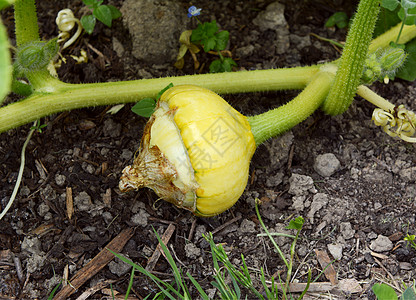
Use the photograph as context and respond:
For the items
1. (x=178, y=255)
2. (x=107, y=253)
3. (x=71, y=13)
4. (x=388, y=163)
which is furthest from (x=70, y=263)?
(x=388, y=163)

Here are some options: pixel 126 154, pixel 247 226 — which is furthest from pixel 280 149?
pixel 126 154

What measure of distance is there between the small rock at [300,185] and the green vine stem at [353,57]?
397 millimetres

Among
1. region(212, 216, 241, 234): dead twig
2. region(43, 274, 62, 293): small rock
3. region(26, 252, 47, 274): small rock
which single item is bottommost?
region(43, 274, 62, 293): small rock

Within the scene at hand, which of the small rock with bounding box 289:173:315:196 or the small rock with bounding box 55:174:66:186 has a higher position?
the small rock with bounding box 289:173:315:196

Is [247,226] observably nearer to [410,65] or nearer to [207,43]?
[207,43]

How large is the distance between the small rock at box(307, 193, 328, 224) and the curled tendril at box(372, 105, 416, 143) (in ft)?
1.48

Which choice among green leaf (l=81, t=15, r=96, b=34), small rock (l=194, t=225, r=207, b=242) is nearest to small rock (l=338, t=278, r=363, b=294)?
small rock (l=194, t=225, r=207, b=242)

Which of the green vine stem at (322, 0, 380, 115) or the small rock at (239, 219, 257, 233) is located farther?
the small rock at (239, 219, 257, 233)

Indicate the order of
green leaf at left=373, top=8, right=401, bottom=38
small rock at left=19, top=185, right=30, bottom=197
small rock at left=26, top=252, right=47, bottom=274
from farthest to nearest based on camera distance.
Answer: green leaf at left=373, top=8, right=401, bottom=38
small rock at left=19, top=185, right=30, bottom=197
small rock at left=26, top=252, right=47, bottom=274

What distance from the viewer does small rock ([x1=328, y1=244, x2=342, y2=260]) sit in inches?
79.9

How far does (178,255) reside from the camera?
6.78ft

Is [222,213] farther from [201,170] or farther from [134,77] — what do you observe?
[134,77]

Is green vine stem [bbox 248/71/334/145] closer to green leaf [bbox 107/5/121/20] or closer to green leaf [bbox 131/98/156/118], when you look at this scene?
green leaf [bbox 131/98/156/118]

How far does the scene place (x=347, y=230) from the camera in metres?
2.10
